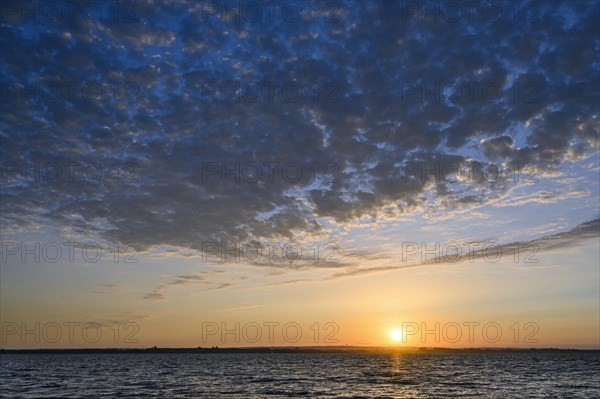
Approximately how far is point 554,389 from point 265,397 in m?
39.4

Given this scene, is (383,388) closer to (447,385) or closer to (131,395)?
(447,385)

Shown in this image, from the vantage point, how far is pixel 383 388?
68.9 meters

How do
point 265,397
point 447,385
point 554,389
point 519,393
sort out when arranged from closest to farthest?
point 265,397, point 519,393, point 554,389, point 447,385

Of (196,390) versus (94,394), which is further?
(196,390)

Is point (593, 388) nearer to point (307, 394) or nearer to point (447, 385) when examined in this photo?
point (447, 385)

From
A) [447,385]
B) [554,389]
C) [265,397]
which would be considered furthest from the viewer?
[447,385]

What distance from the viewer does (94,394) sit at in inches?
2381

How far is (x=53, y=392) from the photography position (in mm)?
62531

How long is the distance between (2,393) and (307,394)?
37568mm

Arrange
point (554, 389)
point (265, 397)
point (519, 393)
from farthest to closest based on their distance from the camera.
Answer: point (554, 389) < point (519, 393) < point (265, 397)

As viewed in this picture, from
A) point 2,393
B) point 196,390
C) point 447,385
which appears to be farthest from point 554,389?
point 2,393

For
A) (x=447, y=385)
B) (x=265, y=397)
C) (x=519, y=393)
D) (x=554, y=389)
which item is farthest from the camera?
(x=447, y=385)

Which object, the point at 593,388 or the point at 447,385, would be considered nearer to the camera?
the point at 593,388

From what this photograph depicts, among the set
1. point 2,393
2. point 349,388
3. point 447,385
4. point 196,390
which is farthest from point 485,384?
point 2,393
